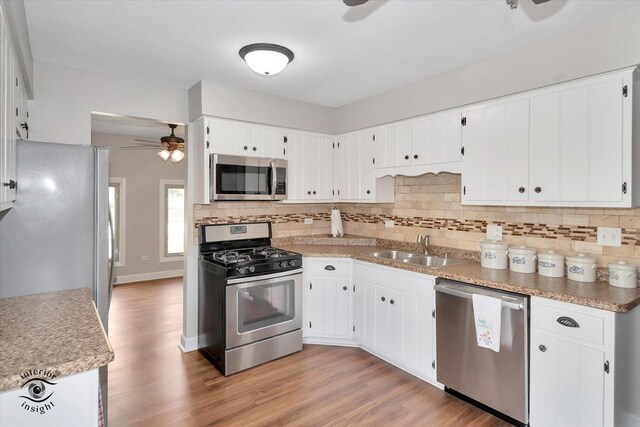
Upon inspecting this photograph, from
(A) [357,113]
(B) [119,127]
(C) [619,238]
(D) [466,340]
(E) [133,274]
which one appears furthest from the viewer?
(E) [133,274]

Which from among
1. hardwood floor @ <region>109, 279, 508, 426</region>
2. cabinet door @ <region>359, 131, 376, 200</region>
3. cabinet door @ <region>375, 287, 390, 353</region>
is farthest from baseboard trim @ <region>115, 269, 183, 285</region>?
cabinet door @ <region>375, 287, 390, 353</region>

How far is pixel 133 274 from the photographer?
6.25 meters

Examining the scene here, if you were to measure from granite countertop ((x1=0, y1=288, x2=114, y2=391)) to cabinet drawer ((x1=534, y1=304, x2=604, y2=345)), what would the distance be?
2.28 meters

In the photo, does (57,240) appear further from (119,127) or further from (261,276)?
(119,127)

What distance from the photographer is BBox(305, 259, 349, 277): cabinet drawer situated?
11.5ft

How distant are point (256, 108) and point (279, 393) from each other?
8.64 ft

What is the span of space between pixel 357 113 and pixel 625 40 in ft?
7.65

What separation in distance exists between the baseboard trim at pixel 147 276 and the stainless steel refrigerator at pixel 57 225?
14.5 ft

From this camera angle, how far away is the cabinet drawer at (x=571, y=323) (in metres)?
1.94

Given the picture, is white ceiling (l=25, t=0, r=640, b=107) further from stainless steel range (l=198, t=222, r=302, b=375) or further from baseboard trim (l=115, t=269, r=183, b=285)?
baseboard trim (l=115, t=269, r=183, b=285)

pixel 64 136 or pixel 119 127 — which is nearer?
pixel 64 136

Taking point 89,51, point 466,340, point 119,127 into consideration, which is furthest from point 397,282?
point 119,127

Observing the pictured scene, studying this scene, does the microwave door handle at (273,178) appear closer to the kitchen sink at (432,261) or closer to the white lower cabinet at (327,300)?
the white lower cabinet at (327,300)

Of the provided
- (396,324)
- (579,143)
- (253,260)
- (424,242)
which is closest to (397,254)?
(424,242)
